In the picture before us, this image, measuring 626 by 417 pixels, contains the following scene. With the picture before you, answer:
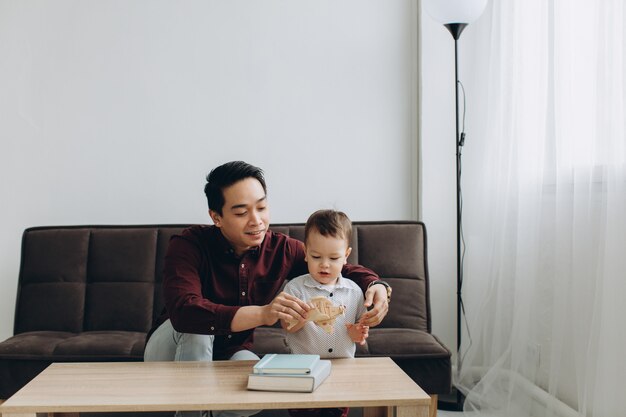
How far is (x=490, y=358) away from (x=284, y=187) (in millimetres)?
1308

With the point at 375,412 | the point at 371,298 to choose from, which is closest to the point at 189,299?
the point at 371,298

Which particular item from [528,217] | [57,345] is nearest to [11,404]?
[57,345]

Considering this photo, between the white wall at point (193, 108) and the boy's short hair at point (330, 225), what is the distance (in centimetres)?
133

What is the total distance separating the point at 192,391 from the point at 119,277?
160 cm

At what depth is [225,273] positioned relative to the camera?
7.58ft

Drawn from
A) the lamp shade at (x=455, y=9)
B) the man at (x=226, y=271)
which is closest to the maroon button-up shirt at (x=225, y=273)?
the man at (x=226, y=271)

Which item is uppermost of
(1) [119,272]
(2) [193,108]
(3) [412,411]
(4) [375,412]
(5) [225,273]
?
(2) [193,108]

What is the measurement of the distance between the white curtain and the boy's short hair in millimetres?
795

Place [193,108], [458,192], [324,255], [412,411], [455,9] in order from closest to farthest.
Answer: [412,411] → [324,255] → [455,9] → [458,192] → [193,108]

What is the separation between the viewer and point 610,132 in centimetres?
222

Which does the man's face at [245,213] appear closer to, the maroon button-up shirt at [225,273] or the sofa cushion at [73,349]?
the maroon button-up shirt at [225,273]

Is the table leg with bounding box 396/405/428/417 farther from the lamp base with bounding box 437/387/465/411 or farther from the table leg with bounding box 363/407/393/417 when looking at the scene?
the lamp base with bounding box 437/387/465/411

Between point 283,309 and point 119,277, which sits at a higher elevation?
point 283,309

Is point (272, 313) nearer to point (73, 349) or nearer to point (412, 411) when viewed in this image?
point (412, 411)
